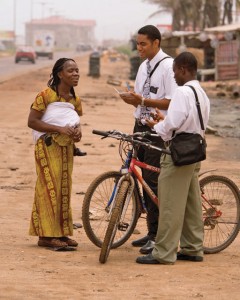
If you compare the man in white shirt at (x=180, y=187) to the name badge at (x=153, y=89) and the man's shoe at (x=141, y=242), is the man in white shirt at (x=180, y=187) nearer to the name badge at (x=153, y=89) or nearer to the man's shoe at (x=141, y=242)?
the name badge at (x=153, y=89)

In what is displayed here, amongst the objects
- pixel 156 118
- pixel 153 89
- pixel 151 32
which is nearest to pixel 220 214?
pixel 156 118

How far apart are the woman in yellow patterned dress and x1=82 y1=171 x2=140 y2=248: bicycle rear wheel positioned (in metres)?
0.27

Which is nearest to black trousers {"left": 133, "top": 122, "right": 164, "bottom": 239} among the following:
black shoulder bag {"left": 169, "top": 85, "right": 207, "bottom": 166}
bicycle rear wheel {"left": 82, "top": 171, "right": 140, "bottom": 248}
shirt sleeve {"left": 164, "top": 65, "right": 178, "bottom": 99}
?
bicycle rear wheel {"left": 82, "top": 171, "right": 140, "bottom": 248}

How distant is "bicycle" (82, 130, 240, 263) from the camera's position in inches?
291

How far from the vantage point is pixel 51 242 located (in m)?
7.80

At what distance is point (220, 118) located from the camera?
24562mm

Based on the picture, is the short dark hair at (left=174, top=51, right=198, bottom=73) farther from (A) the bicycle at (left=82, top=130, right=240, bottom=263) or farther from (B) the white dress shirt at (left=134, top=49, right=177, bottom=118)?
(A) the bicycle at (left=82, top=130, right=240, bottom=263)

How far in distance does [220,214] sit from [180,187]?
0.87 m

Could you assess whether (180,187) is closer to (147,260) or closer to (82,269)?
(147,260)

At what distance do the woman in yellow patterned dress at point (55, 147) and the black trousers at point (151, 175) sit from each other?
0.53 meters

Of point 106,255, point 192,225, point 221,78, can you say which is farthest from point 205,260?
point 221,78

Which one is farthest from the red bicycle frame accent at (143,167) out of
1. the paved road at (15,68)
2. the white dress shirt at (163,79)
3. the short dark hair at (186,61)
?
the paved road at (15,68)

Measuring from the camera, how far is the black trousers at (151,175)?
7637mm

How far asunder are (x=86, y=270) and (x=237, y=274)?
1.07 m
